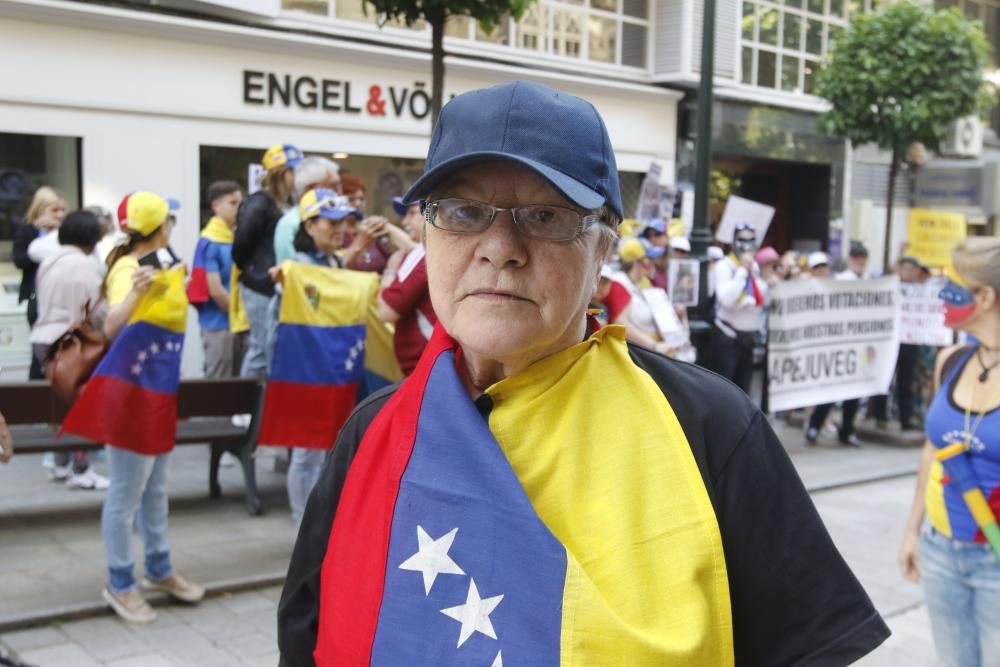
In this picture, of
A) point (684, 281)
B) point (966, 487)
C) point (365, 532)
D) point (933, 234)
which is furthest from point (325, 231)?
point (933, 234)

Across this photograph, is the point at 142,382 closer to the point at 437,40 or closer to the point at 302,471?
the point at 302,471

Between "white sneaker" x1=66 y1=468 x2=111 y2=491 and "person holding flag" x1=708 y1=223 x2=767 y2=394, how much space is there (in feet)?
17.9

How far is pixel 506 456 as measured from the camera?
5.42ft

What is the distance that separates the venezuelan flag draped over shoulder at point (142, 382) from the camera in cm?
526

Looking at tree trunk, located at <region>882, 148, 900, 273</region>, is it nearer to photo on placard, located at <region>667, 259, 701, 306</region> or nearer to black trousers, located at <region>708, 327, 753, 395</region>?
black trousers, located at <region>708, 327, 753, 395</region>

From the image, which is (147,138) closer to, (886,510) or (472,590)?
(886,510)

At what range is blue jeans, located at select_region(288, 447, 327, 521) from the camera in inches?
→ 266

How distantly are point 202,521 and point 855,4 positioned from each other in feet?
58.0

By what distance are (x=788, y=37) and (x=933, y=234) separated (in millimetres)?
7751

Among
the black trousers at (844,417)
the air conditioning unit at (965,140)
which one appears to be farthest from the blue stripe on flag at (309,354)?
the air conditioning unit at (965,140)

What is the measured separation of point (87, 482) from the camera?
7.98 m

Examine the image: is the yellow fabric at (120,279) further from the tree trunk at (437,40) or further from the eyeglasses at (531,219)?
the eyeglasses at (531,219)

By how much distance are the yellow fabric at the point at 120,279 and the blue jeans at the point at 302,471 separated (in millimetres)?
1723

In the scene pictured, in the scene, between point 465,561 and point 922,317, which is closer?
point 465,561
